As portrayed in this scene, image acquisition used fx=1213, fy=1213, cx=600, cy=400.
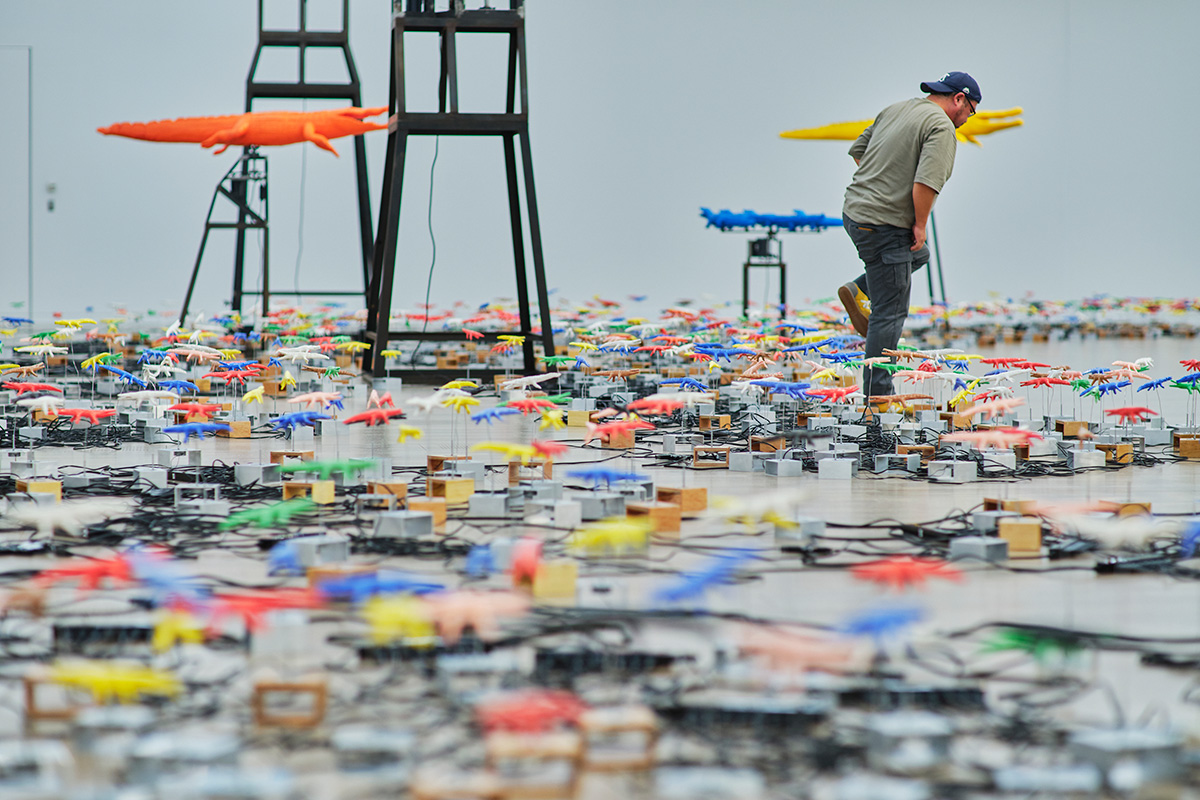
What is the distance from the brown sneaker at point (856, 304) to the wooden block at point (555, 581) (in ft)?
8.44

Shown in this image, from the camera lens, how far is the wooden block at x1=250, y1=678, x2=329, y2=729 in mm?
1214

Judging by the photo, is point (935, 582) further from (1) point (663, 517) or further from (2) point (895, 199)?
(2) point (895, 199)

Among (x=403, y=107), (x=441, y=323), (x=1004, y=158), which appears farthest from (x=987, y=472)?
(x=1004, y=158)

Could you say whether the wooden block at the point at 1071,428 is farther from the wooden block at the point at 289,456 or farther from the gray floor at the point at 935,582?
the wooden block at the point at 289,456

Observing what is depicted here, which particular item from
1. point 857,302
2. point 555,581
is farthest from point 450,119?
point 555,581

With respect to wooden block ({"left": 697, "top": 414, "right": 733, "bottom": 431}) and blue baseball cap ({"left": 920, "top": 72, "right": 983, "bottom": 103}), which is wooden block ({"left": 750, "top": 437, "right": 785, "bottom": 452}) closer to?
wooden block ({"left": 697, "top": 414, "right": 733, "bottom": 431})

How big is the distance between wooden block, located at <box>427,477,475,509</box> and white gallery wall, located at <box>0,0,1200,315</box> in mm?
7987

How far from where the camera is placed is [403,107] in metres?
4.93

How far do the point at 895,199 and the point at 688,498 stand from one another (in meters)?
1.76

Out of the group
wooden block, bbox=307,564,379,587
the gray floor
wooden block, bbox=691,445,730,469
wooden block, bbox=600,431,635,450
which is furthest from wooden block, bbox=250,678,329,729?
wooden block, bbox=600,431,635,450

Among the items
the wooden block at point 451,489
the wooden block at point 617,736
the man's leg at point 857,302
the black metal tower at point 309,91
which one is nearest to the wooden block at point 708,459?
the wooden block at point 451,489

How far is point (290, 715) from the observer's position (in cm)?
123

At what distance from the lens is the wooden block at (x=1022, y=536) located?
2039 mm

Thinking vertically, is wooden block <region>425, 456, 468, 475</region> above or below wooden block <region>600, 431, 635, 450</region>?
below
